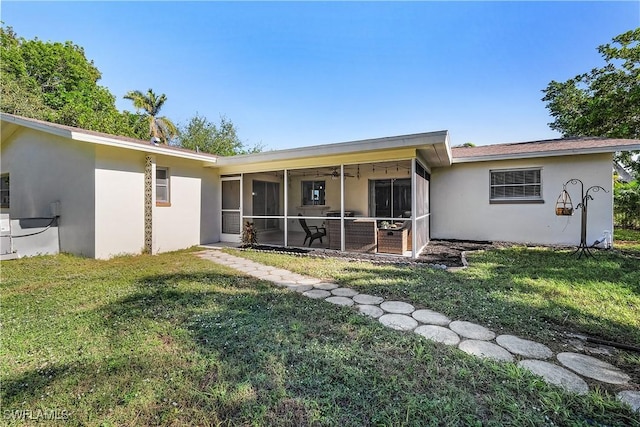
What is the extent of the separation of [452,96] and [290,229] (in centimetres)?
861

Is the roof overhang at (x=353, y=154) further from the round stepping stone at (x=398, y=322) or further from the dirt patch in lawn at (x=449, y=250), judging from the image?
the round stepping stone at (x=398, y=322)

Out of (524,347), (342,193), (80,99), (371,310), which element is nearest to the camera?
(524,347)

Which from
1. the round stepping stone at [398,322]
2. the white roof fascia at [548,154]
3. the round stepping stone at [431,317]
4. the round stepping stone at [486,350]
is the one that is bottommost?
the round stepping stone at [486,350]

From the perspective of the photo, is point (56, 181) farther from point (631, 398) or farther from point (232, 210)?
point (631, 398)

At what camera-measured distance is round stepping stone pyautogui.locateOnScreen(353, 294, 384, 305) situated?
3.78 m

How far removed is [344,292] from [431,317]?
1.34m

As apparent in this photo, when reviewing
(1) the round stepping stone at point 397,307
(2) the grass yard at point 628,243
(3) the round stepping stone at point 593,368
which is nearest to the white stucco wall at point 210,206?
(1) the round stepping stone at point 397,307

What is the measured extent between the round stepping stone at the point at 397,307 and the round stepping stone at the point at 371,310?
9cm

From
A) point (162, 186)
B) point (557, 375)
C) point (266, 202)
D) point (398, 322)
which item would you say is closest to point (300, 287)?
point (398, 322)

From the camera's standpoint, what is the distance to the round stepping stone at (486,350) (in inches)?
95.3

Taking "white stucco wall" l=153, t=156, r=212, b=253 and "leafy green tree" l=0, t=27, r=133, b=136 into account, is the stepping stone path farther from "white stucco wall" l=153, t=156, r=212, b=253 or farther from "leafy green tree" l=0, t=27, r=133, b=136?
"leafy green tree" l=0, t=27, r=133, b=136

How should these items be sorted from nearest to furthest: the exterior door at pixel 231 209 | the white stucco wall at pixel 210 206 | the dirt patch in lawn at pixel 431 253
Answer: the dirt patch in lawn at pixel 431 253 → the white stucco wall at pixel 210 206 → the exterior door at pixel 231 209

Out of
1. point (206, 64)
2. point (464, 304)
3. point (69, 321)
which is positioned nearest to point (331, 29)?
point (206, 64)

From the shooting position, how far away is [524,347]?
2592 mm
